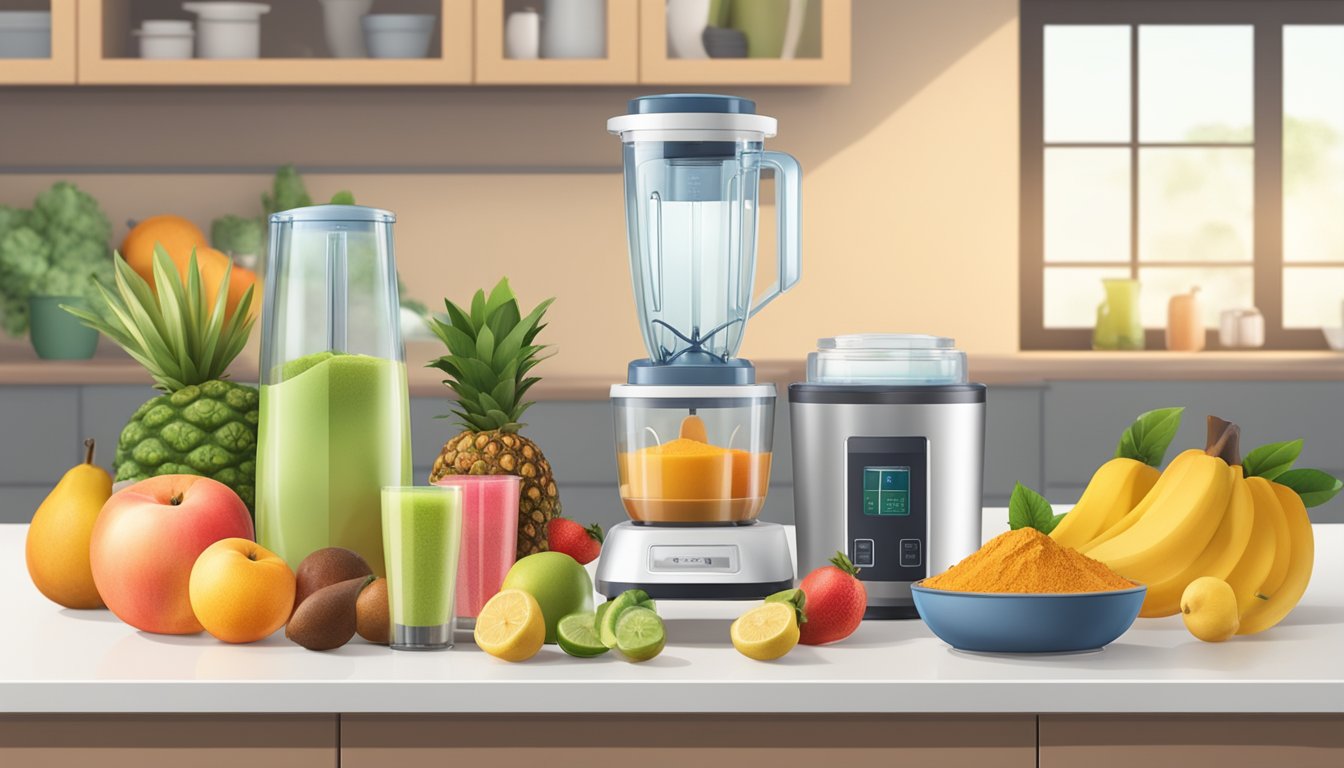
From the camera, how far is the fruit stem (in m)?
1.06

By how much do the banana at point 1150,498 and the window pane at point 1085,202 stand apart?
9.17ft

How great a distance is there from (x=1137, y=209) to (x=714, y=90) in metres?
1.21

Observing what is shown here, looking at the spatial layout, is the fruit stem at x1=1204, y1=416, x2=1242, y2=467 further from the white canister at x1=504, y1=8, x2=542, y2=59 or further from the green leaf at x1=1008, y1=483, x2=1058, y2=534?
the white canister at x1=504, y1=8, x2=542, y2=59

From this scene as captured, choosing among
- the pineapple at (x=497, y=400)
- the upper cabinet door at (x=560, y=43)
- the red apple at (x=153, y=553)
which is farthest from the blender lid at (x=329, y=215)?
the upper cabinet door at (x=560, y=43)

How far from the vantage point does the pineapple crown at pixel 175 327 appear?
3.87ft

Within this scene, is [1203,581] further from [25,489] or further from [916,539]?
[25,489]

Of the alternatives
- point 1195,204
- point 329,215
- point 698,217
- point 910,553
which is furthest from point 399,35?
point 910,553

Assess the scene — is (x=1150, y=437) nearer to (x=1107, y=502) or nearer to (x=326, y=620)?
(x=1107, y=502)

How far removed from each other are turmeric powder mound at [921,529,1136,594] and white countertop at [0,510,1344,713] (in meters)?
0.05

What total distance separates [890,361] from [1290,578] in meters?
0.33

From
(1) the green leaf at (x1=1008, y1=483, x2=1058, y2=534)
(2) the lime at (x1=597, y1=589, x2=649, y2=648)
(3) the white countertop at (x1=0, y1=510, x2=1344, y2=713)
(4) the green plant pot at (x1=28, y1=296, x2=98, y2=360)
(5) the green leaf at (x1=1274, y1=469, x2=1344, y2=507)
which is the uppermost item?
(4) the green plant pot at (x1=28, y1=296, x2=98, y2=360)

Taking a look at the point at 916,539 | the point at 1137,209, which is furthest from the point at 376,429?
the point at 1137,209

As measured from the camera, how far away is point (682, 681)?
0.84 meters

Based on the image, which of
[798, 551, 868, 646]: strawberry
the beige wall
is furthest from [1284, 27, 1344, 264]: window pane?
[798, 551, 868, 646]: strawberry
